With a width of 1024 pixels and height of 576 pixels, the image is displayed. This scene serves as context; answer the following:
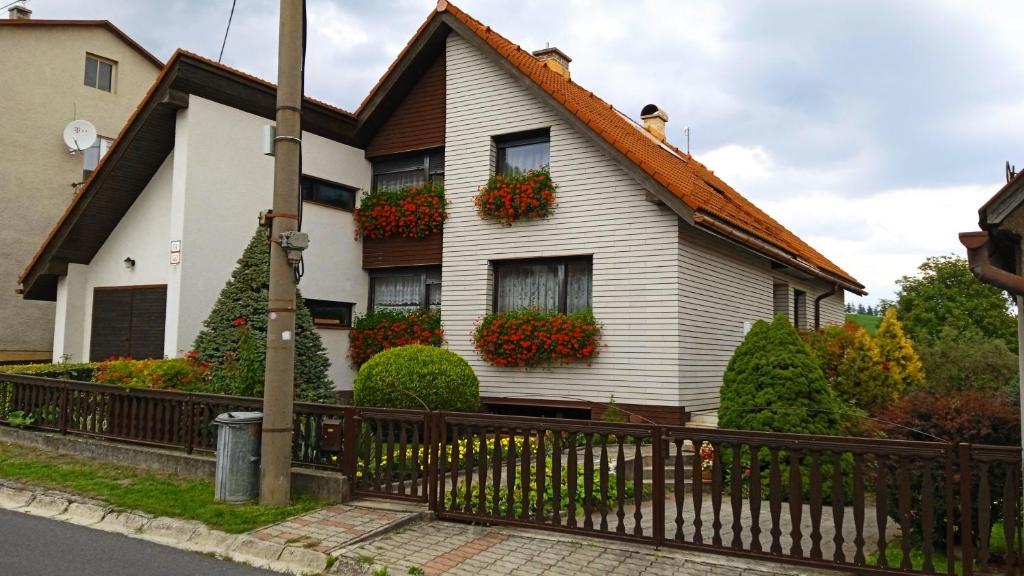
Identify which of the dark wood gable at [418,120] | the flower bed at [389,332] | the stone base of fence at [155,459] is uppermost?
the dark wood gable at [418,120]

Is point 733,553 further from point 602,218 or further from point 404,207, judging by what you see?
point 404,207

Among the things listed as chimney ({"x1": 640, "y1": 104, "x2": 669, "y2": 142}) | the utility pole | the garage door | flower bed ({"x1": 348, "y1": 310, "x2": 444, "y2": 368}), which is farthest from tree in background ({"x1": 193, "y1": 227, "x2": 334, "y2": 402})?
chimney ({"x1": 640, "y1": 104, "x2": 669, "y2": 142})

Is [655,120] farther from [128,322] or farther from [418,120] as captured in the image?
[128,322]

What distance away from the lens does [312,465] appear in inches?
315

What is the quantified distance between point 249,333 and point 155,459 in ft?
9.18

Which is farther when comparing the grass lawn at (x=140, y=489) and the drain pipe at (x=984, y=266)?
the grass lawn at (x=140, y=489)

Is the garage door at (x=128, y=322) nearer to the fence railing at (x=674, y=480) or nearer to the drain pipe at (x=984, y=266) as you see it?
A: the fence railing at (x=674, y=480)

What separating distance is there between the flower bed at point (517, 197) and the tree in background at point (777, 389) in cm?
470

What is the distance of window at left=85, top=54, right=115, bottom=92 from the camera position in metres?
22.9

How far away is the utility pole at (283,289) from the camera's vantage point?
24.1 ft

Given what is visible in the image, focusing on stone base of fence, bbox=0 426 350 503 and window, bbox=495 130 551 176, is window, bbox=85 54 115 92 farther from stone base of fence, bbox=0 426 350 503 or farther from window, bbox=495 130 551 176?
window, bbox=495 130 551 176

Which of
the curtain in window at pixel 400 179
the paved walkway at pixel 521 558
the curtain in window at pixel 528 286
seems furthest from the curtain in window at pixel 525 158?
the paved walkway at pixel 521 558

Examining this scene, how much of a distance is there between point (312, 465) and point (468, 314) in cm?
592

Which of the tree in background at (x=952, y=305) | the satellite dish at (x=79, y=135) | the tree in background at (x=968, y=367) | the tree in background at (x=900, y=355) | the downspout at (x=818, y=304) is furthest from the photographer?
the tree in background at (x=952, y=305)
